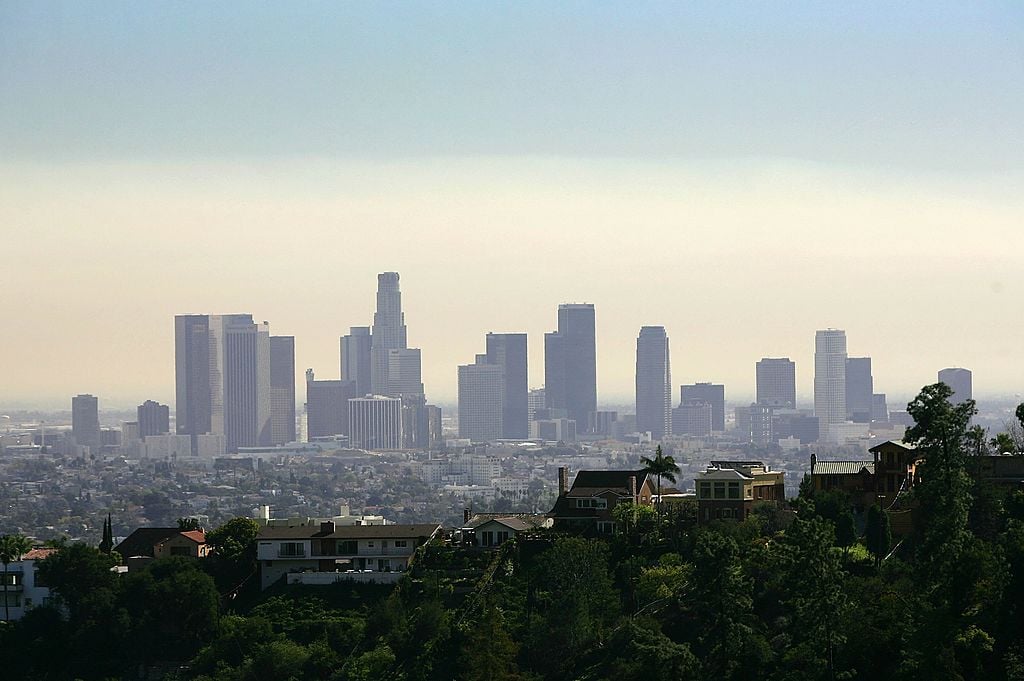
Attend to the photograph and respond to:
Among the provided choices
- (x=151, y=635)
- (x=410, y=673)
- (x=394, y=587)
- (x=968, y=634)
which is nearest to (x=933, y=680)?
(x=968, y=634)

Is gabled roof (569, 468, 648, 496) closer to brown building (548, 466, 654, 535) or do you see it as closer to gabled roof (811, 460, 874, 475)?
brown building (548, 466, 654, 535)

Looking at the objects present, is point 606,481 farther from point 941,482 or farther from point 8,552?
point 941,482

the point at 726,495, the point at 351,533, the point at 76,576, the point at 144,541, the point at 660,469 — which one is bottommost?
the point at 76,576

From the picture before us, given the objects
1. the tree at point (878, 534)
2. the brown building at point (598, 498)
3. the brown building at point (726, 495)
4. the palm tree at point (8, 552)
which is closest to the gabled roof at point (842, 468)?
the brown building at point (726, 495)

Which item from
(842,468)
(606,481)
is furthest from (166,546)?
(842,468)

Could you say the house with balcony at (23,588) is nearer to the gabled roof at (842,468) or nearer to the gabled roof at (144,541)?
the gabled roof at (144,541)

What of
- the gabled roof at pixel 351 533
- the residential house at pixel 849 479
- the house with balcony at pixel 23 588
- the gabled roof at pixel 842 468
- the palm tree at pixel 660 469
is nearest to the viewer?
the residential house at pixel 849 479
